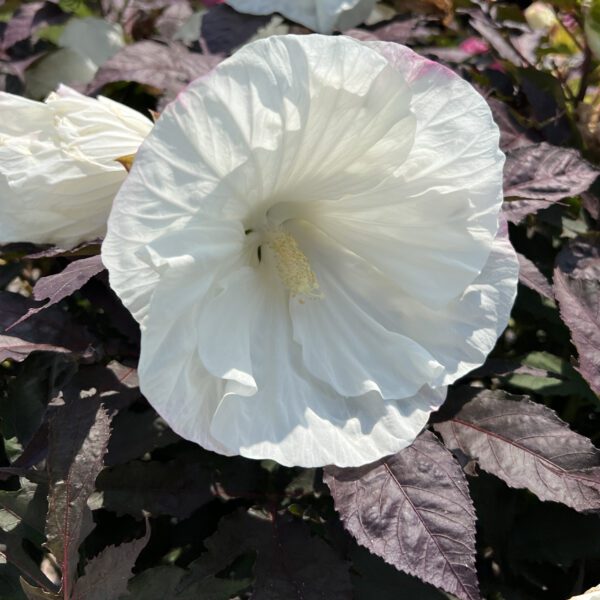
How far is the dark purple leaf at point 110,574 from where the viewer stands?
2.77ft

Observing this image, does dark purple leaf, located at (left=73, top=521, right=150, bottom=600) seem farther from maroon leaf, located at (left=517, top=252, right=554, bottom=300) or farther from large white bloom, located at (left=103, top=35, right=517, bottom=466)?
maroon leaf, located at (left=517, top=252, right=554, bottom=300)

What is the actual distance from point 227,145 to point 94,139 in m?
0.21

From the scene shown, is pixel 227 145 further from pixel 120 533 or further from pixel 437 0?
pixel 437 0

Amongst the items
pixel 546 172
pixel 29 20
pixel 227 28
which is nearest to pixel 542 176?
pixel 546 172

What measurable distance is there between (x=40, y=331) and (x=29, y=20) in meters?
0.68

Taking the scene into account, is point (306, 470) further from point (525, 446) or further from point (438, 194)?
point (438, 194)

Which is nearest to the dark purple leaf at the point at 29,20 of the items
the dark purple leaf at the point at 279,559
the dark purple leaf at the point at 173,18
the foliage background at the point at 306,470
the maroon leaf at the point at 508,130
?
the foliage background at the point at 306,470

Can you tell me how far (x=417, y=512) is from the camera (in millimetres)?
900

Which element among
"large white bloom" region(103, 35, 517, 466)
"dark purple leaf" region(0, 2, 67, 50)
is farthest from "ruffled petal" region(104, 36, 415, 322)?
"dark purple leaf" region(0, 2, 67, 50)

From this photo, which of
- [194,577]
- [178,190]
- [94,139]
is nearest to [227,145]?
[178,190]

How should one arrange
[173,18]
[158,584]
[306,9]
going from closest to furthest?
[158,584], [306,9], [173,18]

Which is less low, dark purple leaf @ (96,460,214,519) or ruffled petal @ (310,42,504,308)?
ruffled petal @ (310,42,504,308)

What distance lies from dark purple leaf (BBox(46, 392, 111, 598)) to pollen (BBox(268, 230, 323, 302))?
271mm

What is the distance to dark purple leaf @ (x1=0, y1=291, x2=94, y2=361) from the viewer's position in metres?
0.96
